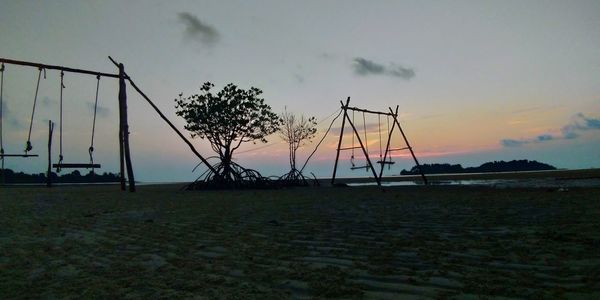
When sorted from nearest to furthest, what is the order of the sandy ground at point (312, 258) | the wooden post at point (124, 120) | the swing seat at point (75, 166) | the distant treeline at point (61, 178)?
the sandy ground at point (312, 258) < the swing seat at point (75, 166) < the wooden post at point (124, 120) < the distant treeline at point (61, 178)

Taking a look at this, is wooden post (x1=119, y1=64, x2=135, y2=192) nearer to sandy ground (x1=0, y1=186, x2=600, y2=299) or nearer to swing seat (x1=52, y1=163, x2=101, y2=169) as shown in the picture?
swing seat (x1=52, y1=163, x2=101, y2=169)

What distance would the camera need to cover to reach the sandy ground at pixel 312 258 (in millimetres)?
3031

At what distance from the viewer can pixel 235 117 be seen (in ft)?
83.3

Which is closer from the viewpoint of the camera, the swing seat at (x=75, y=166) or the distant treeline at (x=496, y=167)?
the swing seat at (x=75, y=166)

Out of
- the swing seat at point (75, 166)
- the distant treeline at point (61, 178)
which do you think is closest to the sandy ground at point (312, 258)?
the swing seat at point (75, 166)

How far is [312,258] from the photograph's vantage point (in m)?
4.08

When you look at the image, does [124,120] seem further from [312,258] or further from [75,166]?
[312,258]

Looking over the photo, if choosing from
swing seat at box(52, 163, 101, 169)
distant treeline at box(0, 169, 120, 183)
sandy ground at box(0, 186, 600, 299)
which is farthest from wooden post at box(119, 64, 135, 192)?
distant treeline at box(0, 169, 120, 183)

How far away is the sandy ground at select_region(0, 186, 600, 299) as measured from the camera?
3.03 meters

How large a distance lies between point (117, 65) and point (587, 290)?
716 inches

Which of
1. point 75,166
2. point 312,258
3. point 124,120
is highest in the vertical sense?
point 124,120

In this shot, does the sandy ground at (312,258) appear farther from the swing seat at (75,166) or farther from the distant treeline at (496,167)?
the distant treeline at (496,167)

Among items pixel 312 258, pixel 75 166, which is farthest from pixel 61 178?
pixel 312 258

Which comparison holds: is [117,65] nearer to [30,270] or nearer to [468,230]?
[30,270]
